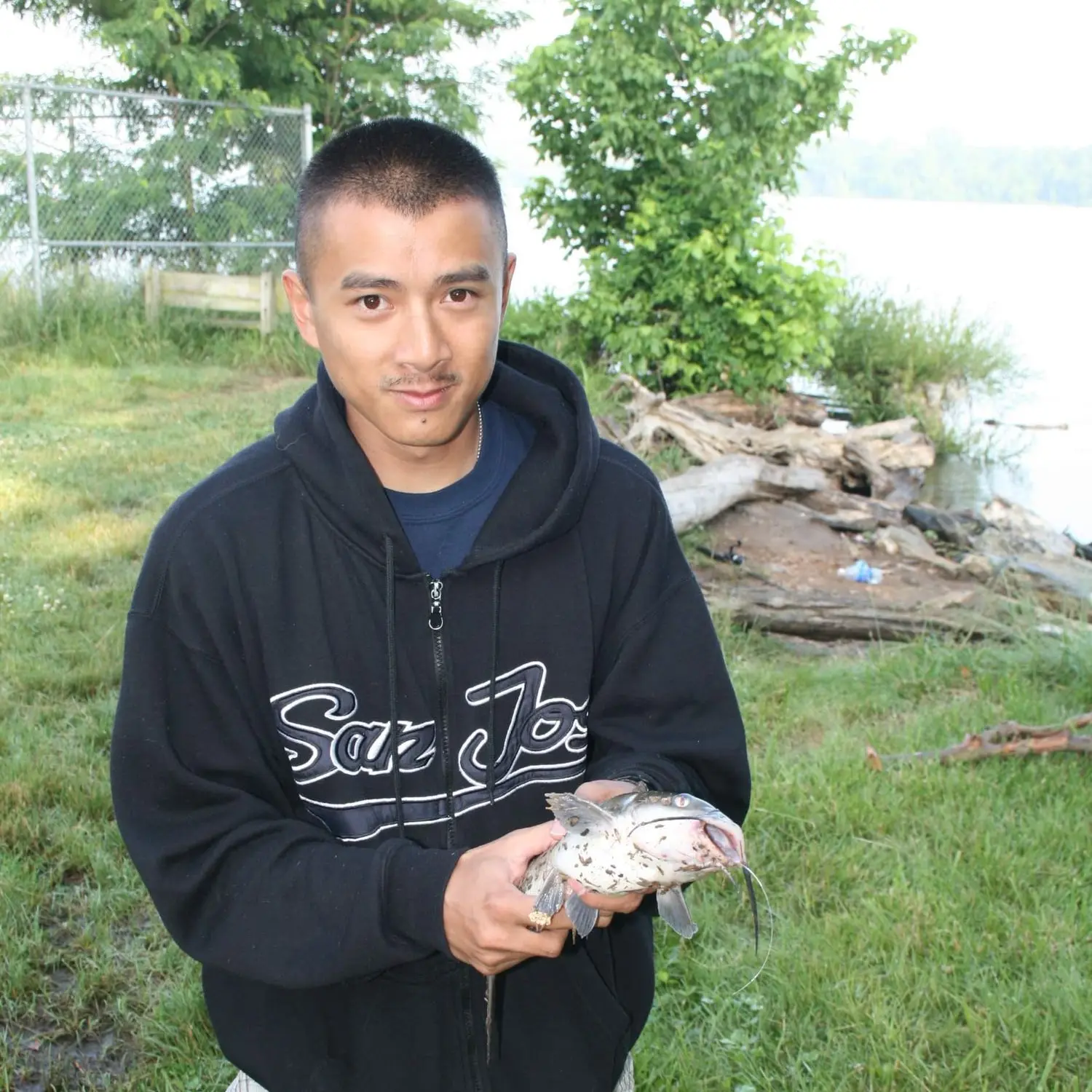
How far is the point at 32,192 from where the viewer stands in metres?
11.0

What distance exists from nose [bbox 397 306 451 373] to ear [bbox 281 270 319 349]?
0.21m

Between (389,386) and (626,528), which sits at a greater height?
(389,386)

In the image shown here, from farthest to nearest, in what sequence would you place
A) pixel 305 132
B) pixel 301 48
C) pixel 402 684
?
1. pixel 301 48
2. pixel 305 132
3. pixel 402 684

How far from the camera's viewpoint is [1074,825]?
11.7 ft

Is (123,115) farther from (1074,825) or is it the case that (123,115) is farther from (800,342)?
(1074,825)

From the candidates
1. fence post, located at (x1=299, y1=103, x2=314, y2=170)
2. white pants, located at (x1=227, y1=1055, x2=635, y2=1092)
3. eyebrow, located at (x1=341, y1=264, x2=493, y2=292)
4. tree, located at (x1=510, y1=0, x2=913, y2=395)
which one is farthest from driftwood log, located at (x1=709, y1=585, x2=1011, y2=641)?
fence post, located at (x1=299, y1=103, x2=314, y2=170)

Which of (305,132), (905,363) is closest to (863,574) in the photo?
(905,363)

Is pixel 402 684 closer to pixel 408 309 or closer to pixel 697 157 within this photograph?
pixel 408 309

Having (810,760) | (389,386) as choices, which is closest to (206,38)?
(810,760)

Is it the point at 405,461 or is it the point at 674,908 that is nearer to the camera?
the point at 674,908

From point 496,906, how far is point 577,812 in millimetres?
193

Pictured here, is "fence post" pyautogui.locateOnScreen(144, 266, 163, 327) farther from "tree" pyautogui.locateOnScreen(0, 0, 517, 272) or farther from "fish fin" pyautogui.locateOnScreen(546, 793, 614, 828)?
"fish fin" pyautogui.locateOnScreen(546, 793, 614, 828)

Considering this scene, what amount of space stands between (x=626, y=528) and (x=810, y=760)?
228 centimetres

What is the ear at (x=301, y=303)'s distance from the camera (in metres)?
2.03
